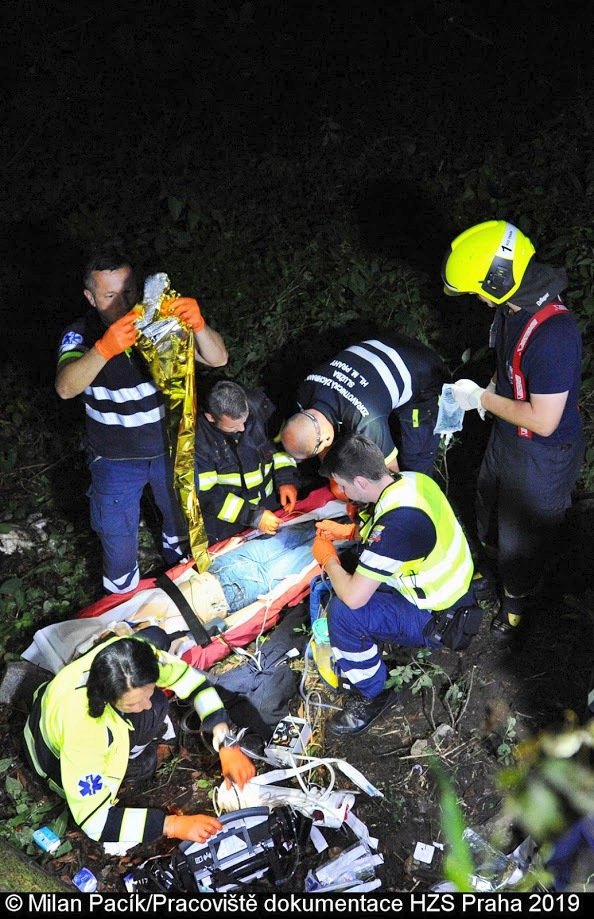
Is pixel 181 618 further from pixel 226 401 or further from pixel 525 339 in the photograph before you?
pixel 525 339

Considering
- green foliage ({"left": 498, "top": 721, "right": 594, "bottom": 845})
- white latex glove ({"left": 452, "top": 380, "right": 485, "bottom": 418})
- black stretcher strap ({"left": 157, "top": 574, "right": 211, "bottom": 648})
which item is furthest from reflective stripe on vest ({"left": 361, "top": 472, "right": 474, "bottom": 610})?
black stretcher strap ({"left": 157, "top": 574, "right": 211, "bottom": 648})

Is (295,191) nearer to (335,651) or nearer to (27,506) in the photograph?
(27,506)

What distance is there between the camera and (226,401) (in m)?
4.14

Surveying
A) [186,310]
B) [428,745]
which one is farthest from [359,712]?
[186,310]

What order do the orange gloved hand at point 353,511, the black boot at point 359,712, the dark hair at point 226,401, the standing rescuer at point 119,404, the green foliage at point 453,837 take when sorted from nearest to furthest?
the green foliage at point 453,837
the standing rescuer at point 119,404
the black boot at point 359,712
the dark hair at point 226,401
the orange gloved hand at point 353,511

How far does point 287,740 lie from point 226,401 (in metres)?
1.62

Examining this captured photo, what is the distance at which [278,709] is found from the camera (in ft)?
13.3

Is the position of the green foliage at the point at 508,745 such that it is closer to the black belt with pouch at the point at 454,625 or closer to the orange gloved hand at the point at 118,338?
the black belt with pouch at the point at 454,625

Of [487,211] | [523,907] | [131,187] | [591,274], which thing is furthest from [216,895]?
[131,187]

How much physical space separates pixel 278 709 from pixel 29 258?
181 inches

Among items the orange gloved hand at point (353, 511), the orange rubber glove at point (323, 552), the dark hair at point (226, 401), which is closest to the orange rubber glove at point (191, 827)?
the orange rubber glove at point (323, 552)

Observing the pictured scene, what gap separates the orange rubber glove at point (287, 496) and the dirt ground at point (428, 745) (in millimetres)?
885

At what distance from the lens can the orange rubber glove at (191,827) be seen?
3367 mm

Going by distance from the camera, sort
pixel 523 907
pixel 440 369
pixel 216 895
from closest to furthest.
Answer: pixel 523 907, pixel 216 895, pixel 440 369
